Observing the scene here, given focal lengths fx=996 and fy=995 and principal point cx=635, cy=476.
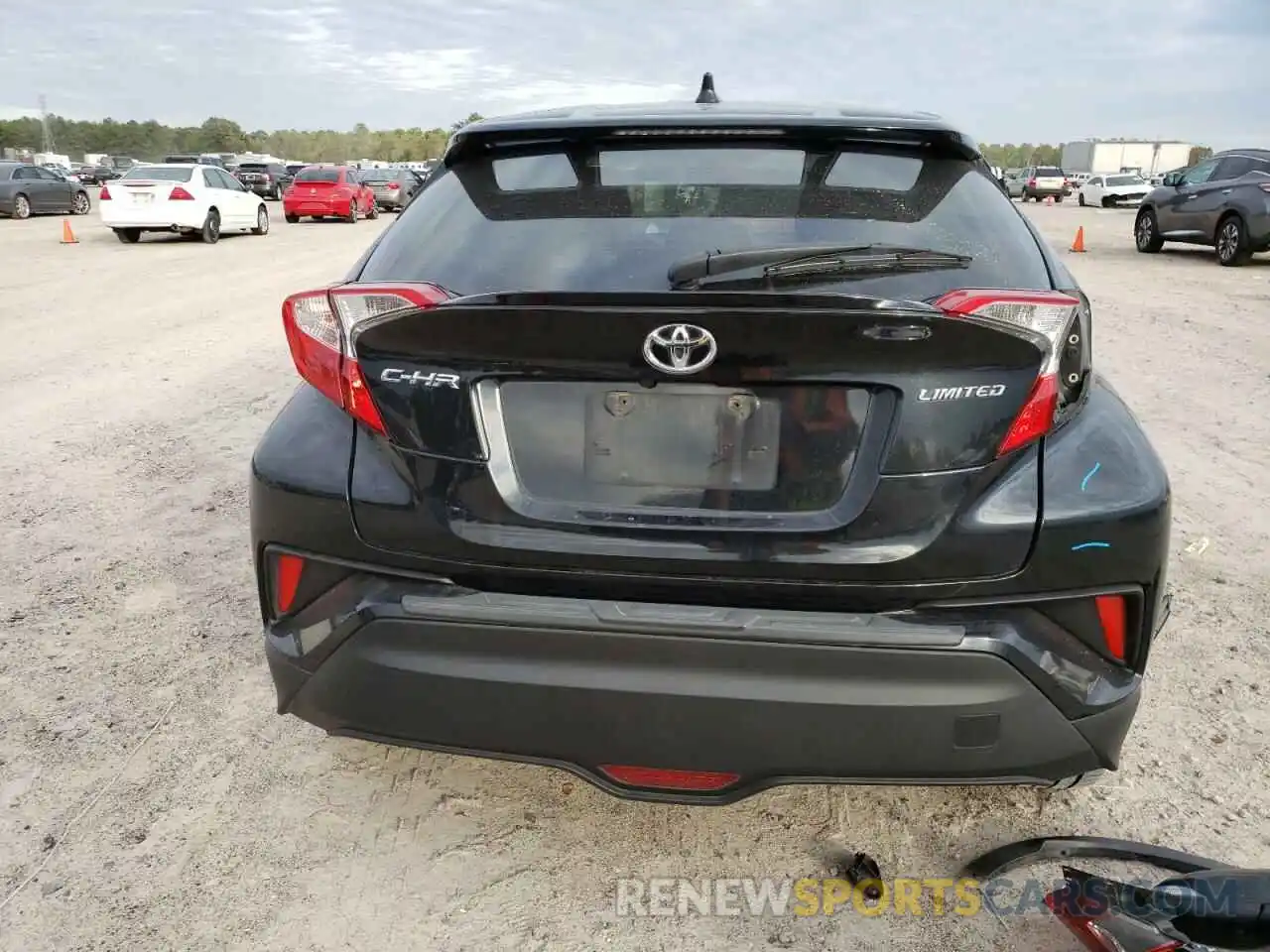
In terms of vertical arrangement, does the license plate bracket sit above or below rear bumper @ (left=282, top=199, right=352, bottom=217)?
above

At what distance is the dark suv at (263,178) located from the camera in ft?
136

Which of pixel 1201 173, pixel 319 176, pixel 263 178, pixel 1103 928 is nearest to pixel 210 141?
pixel 263 178

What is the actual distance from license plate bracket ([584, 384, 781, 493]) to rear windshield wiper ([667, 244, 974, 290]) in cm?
25

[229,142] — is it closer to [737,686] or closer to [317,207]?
[317,207]

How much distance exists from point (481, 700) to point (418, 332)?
80 centimetres

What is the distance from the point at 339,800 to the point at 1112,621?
81.1 inches

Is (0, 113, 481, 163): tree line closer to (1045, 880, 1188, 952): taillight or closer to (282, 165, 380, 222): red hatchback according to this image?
(282, 165, 380, 222): red hatchback

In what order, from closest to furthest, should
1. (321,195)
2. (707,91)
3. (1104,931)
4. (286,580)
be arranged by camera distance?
(1104,931)
(286,580)
(707,91)
(321,195)

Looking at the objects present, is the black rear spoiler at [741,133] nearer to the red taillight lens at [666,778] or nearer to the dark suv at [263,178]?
the red taillight lens at [666,778]

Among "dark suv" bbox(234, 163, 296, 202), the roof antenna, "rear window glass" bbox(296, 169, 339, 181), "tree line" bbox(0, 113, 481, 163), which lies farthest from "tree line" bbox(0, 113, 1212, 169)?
the roof antenna

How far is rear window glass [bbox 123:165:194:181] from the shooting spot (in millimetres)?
20359

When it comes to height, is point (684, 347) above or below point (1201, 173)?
below

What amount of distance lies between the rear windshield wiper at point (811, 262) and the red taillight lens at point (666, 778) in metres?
1.06

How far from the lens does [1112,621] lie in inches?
82.8
